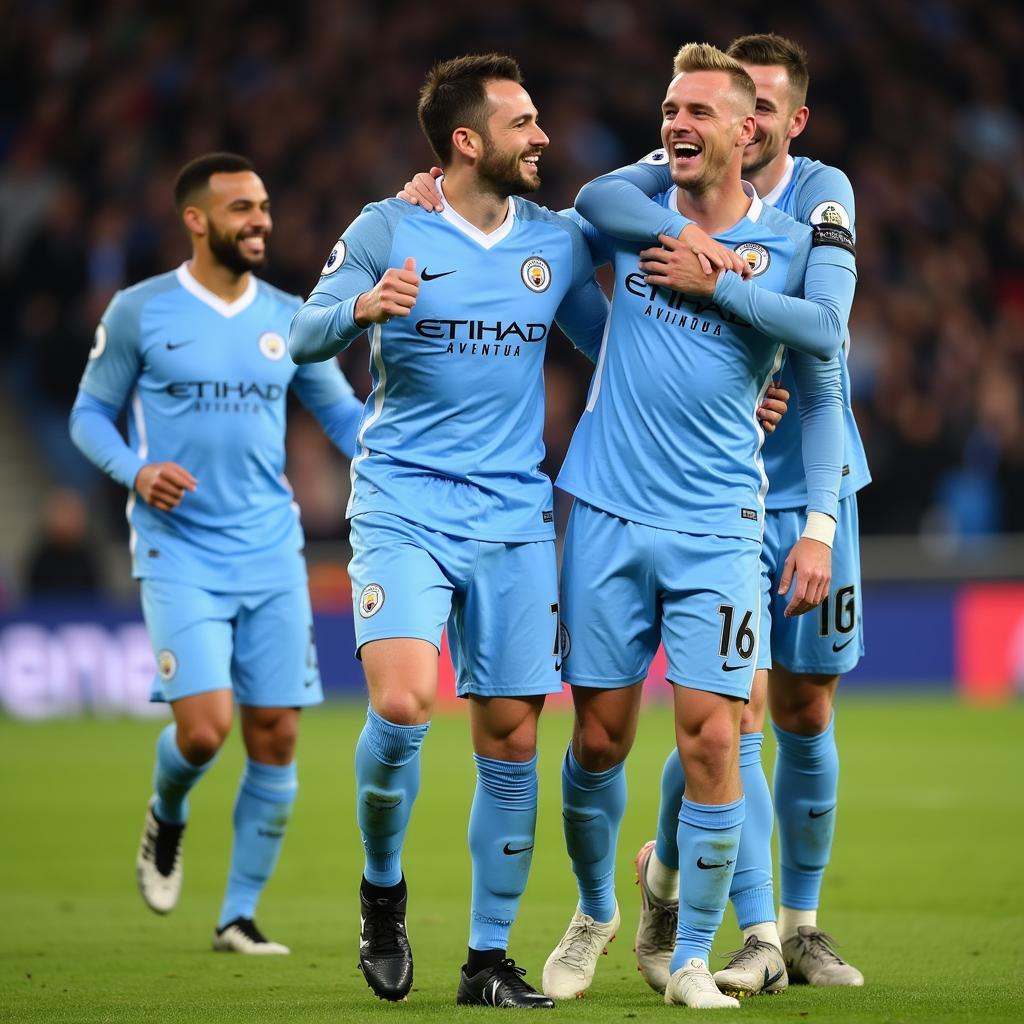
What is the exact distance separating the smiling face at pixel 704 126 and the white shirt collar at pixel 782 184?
52 cm

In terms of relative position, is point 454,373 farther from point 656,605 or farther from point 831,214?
point 831,214

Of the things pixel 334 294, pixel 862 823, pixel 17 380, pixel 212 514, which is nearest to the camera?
pixel 334 294

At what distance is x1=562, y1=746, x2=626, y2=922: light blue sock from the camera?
17.6 feet

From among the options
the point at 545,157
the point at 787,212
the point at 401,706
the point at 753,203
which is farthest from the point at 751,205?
the point at 545,157

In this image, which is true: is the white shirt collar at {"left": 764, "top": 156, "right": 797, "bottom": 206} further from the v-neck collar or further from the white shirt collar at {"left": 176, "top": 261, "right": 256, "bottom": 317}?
the white shirt collar at {"left": 176, "top": 261, "right": 256, "bottom": 317}

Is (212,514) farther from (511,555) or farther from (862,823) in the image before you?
(862,823)

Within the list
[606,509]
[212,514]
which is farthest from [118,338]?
[606,509]

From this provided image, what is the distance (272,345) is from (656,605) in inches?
92.6

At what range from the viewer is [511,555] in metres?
5.23

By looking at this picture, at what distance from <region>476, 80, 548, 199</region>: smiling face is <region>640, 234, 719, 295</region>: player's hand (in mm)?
445

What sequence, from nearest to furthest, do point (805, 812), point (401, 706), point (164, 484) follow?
point (401, 706) < point (805, 812) < point (164, 484)

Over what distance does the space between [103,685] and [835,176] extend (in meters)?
10.1

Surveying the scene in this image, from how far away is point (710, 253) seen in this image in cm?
512

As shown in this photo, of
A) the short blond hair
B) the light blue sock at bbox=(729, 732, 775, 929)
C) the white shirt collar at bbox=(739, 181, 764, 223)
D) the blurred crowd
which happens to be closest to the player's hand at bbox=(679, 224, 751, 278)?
the white shirt collar at bbox=(739, 181, 764, 223)
